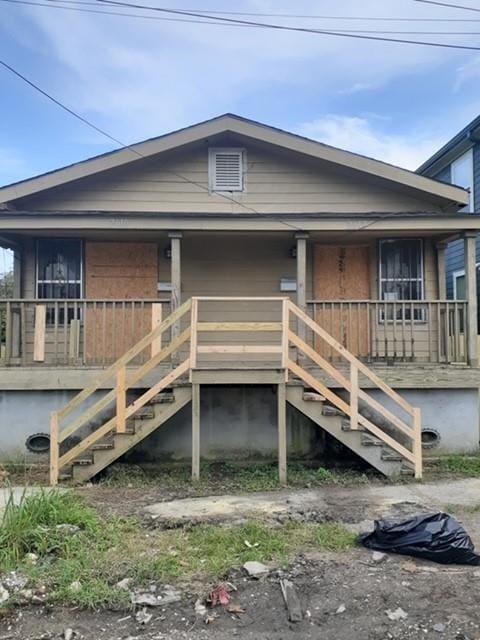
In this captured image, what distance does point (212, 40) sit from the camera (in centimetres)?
1160

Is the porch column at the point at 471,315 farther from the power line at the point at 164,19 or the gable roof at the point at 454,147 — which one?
the gable roof at the point at 454,147

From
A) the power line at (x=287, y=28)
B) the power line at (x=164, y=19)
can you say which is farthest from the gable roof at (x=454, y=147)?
the power line at (x=164, y=19)

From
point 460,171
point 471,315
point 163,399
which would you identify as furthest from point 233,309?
point 460,171

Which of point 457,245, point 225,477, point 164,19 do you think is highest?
point 164,19

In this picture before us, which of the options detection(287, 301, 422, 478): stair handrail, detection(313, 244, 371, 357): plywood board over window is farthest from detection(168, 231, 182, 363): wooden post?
detection(313, 244, 371, 357): plywood board over window

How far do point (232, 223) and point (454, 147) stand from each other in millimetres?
8720

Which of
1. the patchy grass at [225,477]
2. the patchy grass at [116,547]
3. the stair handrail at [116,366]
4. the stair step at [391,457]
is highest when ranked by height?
the stair handrail at [116,366]

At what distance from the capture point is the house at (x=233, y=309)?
6824mm

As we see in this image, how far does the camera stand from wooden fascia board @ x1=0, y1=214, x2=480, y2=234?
7777 mm

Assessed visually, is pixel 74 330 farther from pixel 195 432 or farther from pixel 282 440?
pixel 282 440

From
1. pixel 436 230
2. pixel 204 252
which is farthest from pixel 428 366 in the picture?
pixel 204 252

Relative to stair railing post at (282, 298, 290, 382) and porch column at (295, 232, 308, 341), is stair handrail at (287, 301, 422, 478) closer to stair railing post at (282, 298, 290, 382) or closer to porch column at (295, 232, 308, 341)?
stair railing post at (282, 298, 290, 382)

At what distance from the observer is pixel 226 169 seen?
30.7 feet

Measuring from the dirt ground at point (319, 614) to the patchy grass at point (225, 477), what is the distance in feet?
8.46
